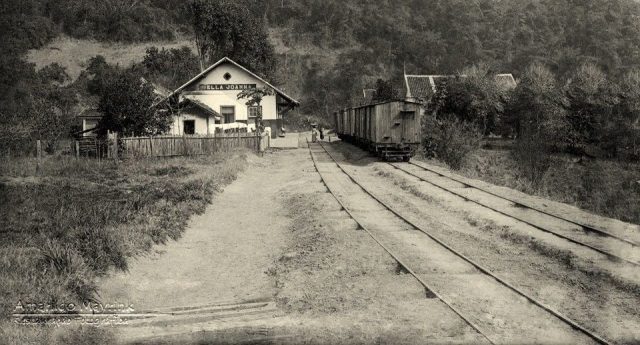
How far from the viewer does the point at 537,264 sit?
9.59m

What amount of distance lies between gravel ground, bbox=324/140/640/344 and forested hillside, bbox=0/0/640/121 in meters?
64.1

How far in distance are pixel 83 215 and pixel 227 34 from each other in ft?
165

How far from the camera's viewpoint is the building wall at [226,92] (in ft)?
148

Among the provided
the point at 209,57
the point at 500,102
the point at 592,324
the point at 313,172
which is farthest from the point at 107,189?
the point at 209,57

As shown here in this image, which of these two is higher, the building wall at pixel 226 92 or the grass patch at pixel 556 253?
the building wall at pixel 226 92

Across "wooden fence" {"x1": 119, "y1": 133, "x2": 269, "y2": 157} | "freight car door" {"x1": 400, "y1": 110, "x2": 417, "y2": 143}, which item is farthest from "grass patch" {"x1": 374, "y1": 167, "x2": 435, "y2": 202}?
"wooden fence" {"x1": 119, "y1": 133, "x2": 269, "y2": 157}

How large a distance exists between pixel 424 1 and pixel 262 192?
90.5m

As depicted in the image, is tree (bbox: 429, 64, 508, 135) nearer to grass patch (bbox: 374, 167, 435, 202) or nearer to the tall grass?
the tall grass

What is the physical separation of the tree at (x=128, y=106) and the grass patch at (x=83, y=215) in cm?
387

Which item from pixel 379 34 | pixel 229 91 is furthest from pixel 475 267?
pixel 379 34

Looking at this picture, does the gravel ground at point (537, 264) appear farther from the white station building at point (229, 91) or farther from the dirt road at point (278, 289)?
the white station building at point (229, 91)

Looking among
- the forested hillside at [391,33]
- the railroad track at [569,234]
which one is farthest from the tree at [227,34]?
the railroad track at [569,234]

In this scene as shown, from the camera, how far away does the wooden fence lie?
91.8 feet

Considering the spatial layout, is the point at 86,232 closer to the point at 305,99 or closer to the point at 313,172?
the point at 313,172
